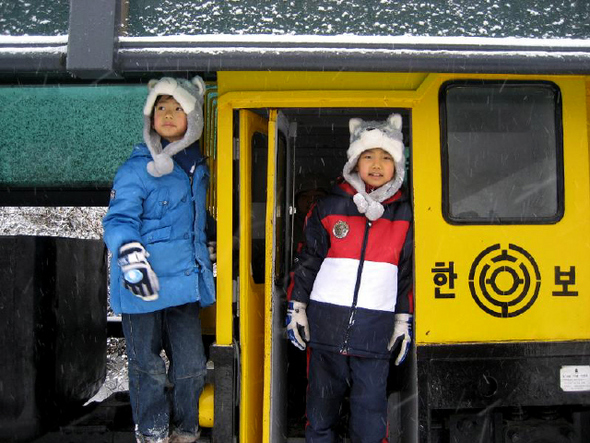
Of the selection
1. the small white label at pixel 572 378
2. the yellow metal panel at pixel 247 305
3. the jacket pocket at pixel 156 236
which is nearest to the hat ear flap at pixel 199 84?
the yellow metal panel at pixel 247 305

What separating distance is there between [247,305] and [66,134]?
9.06 feet

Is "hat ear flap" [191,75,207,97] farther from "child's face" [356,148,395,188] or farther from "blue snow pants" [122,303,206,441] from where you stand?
"blue snow pants" [122,303,206,441]

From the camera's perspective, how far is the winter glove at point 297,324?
10.7 ft

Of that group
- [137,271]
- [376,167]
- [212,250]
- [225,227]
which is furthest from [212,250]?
[376,167]

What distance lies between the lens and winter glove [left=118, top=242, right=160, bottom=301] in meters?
2.97

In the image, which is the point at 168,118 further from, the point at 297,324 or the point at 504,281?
the point at 504,281

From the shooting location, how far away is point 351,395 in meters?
3.28

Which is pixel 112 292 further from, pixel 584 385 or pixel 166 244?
pixel 584 385

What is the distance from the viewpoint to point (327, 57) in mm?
2477

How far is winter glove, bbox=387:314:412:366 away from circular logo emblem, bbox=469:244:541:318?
0.35m

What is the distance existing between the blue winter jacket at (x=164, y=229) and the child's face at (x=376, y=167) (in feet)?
2.77

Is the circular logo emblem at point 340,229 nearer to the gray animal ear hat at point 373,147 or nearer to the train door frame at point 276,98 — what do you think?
the gray animal ear hat at point 373,147

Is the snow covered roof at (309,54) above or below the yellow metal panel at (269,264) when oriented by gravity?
above

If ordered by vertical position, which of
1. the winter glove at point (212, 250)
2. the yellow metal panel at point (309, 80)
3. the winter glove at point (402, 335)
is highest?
the yellow metal panel at point (309, 80)
